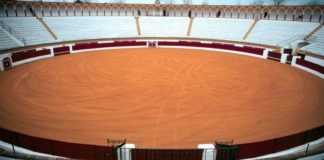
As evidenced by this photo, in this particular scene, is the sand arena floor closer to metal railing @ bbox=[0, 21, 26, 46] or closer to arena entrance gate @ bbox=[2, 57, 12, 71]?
arena entrance gate @ bbox=[2, 57, 12, 71]

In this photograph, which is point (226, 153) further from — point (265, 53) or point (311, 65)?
point (265, 53)

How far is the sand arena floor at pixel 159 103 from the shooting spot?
358 inches

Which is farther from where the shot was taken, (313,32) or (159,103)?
(313,32)

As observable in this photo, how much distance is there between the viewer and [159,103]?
1180 cm

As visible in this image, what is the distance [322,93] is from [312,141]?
752 centimetres

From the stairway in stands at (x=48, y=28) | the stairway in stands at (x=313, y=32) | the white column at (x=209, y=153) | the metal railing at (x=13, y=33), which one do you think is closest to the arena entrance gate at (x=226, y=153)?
the white column at (x=209, y=153)

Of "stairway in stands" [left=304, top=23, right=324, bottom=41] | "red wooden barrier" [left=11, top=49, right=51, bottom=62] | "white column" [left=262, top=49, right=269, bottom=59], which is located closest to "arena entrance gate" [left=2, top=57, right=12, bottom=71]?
Result: "red wooden barrier" [left=11, top=49, right=51, bottom=62]

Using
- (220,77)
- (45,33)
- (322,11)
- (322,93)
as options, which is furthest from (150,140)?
(322,11)

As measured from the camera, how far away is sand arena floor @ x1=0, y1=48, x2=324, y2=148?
9.09 metres

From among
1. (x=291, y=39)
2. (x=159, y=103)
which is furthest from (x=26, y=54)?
(x=291, y=39)

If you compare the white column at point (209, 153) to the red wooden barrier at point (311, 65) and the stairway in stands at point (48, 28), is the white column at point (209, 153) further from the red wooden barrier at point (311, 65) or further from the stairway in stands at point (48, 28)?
the stairway in stands at point (48, 28)

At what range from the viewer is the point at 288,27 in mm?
33094

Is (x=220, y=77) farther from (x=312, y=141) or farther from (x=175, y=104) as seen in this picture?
(x=312, y=141)

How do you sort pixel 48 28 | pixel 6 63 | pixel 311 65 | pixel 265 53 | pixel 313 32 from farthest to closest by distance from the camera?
1. pixel 48 28
2. pixel 313 32
3. pixel 265 53
4. pixel 311 65
5. pixel 6 63
